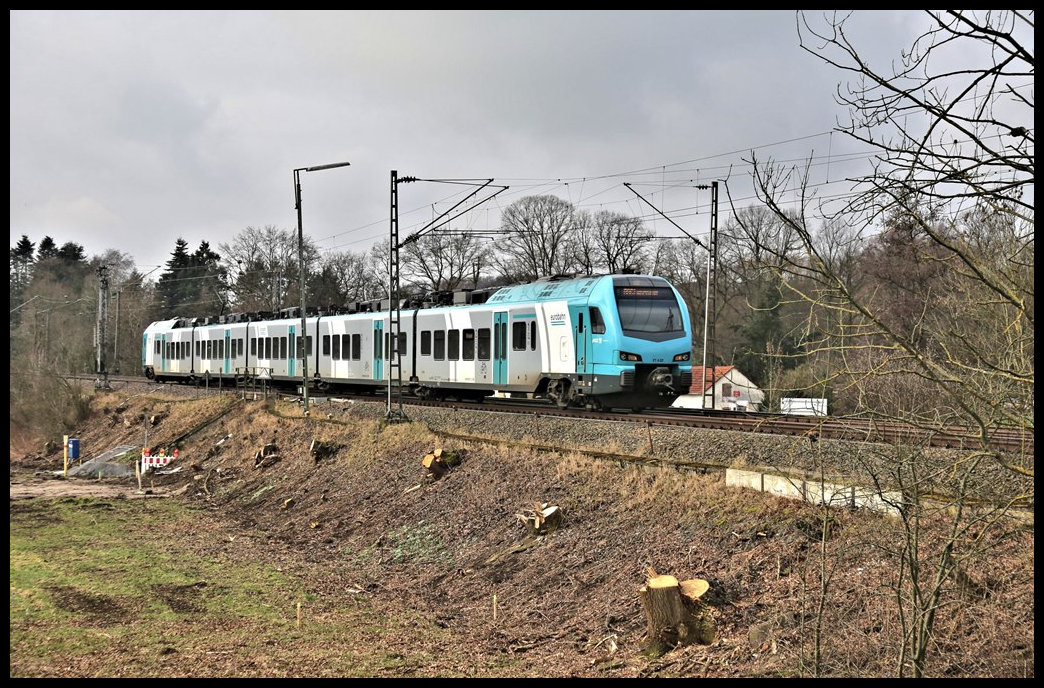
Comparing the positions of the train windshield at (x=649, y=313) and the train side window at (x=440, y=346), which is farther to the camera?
the train side window at (x=440, y=346)

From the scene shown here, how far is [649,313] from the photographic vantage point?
19078 mm

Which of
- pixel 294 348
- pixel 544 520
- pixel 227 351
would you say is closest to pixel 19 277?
pixel 227 351

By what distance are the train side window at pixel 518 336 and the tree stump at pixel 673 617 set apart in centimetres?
1190

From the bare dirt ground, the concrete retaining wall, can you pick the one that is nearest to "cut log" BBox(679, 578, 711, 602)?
the bare dirt ground

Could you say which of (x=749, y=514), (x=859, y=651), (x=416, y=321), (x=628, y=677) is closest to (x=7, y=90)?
(x=628, y=677)

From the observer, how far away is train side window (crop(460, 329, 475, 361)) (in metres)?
23.0

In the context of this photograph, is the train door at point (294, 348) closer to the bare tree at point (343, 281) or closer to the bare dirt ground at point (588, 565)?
the bare dirt ground at point (588, 565)

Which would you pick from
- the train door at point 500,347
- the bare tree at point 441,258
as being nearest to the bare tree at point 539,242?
the bare tree at point 441,258

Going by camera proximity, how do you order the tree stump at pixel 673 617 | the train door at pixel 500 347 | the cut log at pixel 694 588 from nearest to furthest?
the tree stump at pixel 673 617 < the cut log at pixel 694 588 < the train door at pixel 500 347

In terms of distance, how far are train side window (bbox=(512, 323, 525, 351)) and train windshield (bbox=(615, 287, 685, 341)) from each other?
10.2 feet

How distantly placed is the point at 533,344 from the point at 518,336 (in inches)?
27.1

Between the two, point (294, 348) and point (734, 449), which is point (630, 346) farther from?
point (294, 348)

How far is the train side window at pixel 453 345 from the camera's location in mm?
23766

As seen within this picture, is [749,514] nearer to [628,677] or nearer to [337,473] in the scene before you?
[628,677]
